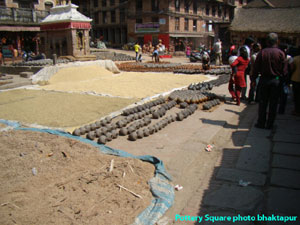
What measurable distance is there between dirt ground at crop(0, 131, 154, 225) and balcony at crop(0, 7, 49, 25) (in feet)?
73.9

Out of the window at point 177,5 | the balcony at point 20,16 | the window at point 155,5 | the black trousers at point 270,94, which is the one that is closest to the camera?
the black trousers at point 270,94

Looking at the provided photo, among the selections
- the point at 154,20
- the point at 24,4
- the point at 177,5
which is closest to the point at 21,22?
the point at 24,4

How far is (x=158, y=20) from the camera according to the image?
32.2 m

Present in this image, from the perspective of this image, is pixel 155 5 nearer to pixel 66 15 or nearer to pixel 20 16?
pixel 20 16

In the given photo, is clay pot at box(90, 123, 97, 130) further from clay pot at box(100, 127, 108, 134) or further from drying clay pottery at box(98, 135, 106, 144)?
drying clay pottery at box(98, 135, 106, 144)

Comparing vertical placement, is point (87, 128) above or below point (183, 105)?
below

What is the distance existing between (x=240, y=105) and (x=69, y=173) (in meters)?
5.40

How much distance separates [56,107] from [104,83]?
3703 mm

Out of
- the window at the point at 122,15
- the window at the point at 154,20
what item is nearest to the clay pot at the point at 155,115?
the window at the point at 154,20

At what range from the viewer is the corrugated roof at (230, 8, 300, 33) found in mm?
17516

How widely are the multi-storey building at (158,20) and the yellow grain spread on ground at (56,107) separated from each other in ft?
77.9

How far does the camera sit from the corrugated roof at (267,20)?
17516 mm

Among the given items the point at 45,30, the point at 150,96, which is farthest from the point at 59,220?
the point at 45,30

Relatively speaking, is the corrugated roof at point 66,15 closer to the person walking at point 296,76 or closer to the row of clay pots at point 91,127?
the row of clay pots at point 91,127
